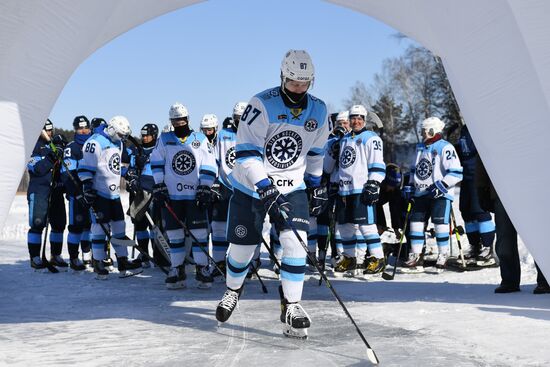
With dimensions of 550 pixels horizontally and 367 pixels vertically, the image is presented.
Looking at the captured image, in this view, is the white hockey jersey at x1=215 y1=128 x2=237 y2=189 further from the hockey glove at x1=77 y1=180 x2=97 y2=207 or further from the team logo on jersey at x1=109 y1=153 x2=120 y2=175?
the hockey glove at x1=77 y1=180 x2=97 y2=207

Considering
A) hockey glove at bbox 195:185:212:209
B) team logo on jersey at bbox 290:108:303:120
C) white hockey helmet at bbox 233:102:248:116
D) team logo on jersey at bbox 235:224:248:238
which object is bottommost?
team logo on jersey at bbox 235:224:248:238

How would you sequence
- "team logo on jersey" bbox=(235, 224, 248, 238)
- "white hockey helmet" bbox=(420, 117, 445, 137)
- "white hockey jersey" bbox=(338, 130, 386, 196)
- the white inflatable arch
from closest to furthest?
the white inflatable arch → "team logo on jersey" bbox=(235, 224, 248, 238) → "white hockey jersey" bbox=(338, 130, 386, 196) → "white hockey helmet" bbox=(420, 117, 445, 137)

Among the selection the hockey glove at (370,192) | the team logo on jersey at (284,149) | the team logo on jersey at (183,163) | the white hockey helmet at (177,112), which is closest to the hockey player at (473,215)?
the hockey glove at (370,192)

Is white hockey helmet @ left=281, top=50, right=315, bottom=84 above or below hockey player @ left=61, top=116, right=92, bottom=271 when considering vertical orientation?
above

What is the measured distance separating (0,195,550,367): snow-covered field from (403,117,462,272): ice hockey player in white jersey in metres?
0.85

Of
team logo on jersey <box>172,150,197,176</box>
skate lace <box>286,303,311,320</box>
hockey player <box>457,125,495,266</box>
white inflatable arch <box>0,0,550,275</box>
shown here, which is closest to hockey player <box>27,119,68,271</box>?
team logo on jersey <box>172,150,197,176</box>

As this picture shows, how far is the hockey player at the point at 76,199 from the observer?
30.5ft

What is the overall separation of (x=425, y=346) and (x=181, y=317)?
2230 millimetres

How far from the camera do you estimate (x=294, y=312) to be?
15.2 feet

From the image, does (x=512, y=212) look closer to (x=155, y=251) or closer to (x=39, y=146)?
(x=155, y=251)

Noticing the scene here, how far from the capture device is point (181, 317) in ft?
18.3

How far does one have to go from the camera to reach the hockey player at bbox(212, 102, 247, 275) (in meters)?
8.25

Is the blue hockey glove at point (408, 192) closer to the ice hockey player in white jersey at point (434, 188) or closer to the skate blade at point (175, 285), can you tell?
the ice hockey player in white jersey at point (434, 188)

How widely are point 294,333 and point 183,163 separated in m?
3.54
